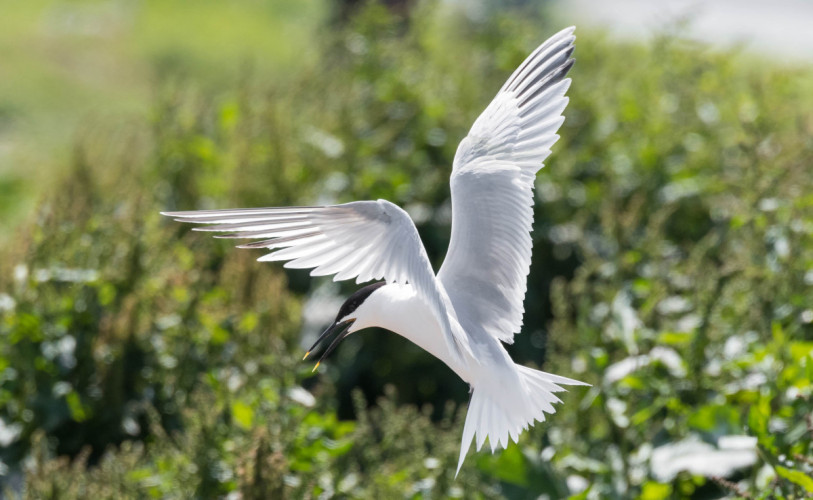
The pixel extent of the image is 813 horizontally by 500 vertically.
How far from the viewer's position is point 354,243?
202 cm

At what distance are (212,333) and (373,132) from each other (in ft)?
5.84

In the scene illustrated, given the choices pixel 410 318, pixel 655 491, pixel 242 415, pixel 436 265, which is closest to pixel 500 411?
pixel 410 318

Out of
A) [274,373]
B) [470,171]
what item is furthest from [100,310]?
[470,171]

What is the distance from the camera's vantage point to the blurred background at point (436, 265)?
2.87 m

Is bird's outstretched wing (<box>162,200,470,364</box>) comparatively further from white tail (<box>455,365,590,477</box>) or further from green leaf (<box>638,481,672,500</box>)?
green leaf (<box>638,481,672,500</box>)

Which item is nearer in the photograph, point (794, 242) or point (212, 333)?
point (794, 242)

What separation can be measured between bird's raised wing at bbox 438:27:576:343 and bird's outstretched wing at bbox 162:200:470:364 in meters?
0.31

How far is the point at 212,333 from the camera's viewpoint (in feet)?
11.6

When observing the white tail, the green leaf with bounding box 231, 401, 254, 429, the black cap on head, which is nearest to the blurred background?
the green leaf with bounding box 231, 401, 254, 429

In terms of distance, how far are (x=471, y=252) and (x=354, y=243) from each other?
1.38 ft

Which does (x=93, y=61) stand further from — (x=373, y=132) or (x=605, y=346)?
(x=605, y=346)

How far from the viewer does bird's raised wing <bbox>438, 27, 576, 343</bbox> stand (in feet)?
7.71

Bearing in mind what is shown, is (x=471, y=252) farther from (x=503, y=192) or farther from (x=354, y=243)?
(x=354, y=243)

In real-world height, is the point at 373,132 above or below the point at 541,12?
below
